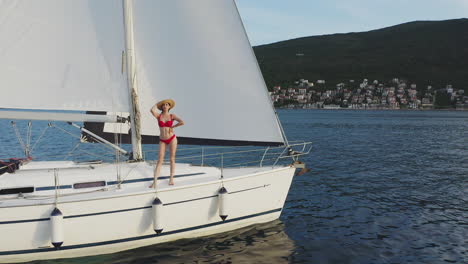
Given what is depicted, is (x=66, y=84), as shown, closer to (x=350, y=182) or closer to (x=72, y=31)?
(x=72, y=31)

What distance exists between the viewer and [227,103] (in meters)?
8.78

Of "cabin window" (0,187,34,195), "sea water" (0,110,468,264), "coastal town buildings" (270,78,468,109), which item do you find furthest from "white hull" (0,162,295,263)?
"coastal town buildings" (270,78,468,109)

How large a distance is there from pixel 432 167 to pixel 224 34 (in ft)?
62.2

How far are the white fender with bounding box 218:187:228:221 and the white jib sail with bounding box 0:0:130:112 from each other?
126 inches

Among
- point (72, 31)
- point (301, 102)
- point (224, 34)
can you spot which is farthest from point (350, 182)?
point (301, 102)

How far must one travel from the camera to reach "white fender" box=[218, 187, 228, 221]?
8156mm

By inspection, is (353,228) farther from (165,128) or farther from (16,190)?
(16,190)

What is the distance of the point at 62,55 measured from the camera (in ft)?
27.4

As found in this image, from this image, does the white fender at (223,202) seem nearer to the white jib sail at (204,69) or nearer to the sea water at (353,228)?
the sea water at (353,228)

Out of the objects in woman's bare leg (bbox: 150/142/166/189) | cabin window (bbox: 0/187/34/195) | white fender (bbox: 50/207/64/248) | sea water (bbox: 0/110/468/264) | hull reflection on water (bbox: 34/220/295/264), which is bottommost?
sea water (bbox: 0/110/468/264)

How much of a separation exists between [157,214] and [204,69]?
12.3 ft

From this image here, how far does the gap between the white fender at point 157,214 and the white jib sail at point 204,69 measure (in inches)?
84.6

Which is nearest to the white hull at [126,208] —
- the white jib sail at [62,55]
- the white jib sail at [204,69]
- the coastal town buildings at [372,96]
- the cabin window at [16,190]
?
the cabin window at [16,190]

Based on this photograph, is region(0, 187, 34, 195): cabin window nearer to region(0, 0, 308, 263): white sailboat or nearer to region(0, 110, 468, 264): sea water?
region(0, 0, 308, 263): white sailboat
